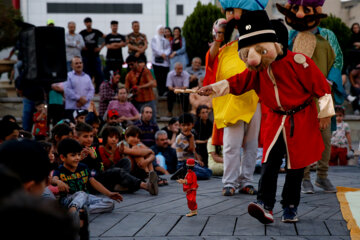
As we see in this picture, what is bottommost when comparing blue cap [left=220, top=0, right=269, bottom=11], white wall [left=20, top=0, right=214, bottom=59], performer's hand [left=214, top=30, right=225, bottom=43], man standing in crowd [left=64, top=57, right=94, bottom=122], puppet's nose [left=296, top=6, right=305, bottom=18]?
man standing in crowd [left=64, top=57, right=94, bottom=122]

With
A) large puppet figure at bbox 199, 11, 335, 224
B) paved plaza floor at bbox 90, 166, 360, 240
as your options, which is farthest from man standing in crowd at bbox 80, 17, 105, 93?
large puppet figure at bbox 199, 11, 335, 224

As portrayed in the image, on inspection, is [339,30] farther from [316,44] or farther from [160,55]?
[316,44]

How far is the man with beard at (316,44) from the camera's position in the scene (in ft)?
17.4

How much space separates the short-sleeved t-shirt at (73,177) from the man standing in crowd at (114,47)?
7.98m

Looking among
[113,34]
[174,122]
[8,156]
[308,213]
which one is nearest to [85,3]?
[113,34]

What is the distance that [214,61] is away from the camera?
554cm

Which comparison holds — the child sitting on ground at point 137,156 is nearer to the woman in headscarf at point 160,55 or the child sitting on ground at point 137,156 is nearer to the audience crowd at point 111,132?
the audience crowd at point 111,132

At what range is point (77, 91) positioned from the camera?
9875mm

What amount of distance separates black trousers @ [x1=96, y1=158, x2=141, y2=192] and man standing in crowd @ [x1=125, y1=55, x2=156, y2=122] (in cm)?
424

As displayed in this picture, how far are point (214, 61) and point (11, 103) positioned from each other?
8261mm

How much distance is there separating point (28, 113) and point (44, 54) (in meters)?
1.02

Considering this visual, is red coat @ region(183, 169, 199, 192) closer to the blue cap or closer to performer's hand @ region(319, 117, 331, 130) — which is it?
performer's hand @ region(319, 117, 331, 130)

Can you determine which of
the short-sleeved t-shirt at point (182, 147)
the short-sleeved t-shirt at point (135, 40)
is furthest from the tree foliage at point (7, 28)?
the short-sleeved t-shirt at point (182, 147)

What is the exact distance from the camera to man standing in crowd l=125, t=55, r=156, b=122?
10336 mm
